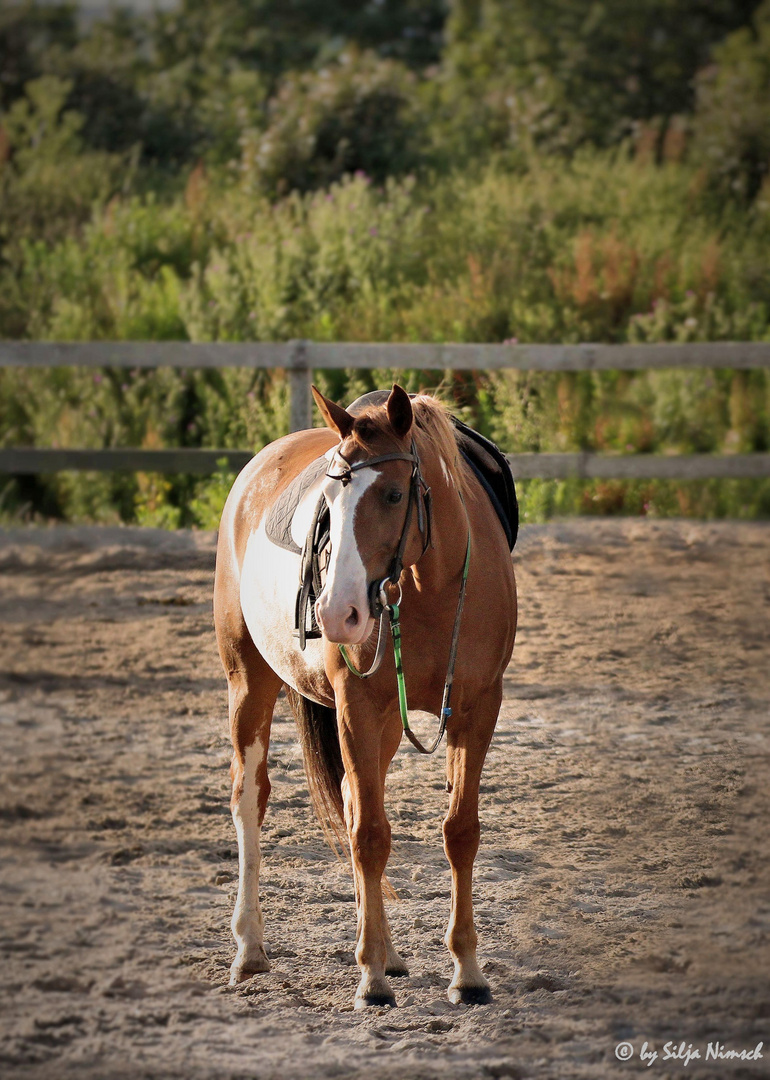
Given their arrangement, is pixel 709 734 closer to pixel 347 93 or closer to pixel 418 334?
pixel 418 334

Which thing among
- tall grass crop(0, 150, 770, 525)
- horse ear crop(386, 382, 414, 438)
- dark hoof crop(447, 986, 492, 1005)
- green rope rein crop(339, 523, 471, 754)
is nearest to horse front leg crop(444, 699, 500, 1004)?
dark hoof crop(447, 986, 492, 1005)

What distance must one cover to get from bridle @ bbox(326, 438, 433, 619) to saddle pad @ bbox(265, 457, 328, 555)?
505 millimetres

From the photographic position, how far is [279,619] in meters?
3.52

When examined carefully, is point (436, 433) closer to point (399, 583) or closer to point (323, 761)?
point (399, 583)

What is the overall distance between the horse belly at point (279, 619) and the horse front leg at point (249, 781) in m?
0.20

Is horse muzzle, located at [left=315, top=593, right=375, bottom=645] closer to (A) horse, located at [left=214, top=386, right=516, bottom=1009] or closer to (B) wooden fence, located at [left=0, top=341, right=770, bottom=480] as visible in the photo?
(A) horse, located at [left=214, top=386, right=516, bottom=1009]

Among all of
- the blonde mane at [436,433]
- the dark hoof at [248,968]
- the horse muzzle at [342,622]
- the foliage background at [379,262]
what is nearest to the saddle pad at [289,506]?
the blonde mane at [436,433]

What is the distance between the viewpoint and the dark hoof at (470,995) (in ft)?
10.7

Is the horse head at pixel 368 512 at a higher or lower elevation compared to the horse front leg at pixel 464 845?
higher

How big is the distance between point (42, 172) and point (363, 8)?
2007 centimetres

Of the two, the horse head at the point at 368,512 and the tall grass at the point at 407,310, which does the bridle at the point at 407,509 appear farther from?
the tall grass at the point at 407,310

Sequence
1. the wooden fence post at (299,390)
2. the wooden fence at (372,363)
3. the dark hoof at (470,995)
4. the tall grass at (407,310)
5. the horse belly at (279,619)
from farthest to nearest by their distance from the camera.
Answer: the tall grass at (407,310)
the wooden fence at (372,363)
the wooden fence post at (299,390)
the horse belly at (279,619)
the dark hoof at (470,995)

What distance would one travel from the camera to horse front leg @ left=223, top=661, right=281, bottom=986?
3.63 meters

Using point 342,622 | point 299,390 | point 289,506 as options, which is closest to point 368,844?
point 342,622
